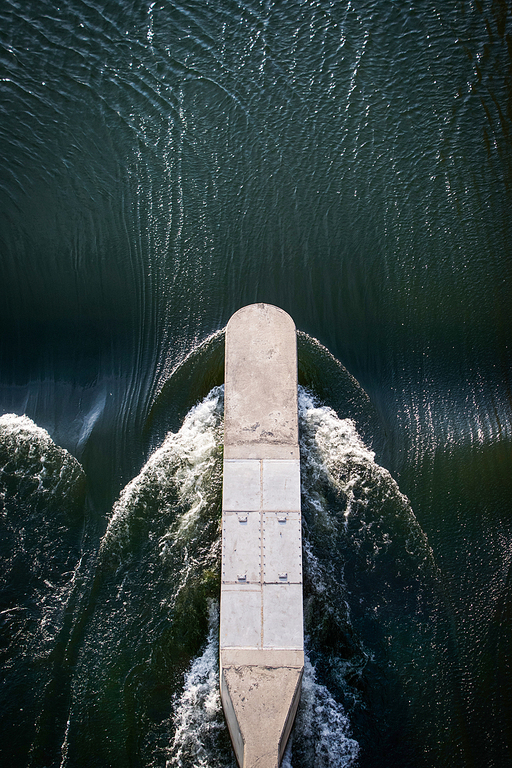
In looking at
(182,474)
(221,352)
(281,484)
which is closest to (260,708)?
(281,484)

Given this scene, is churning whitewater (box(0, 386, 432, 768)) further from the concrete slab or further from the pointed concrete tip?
the concrete slab

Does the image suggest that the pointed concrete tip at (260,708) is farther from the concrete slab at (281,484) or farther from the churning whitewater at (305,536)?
the concrete slab at (281,484)

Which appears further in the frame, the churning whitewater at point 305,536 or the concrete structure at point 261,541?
the churning whitewater at point 305,536

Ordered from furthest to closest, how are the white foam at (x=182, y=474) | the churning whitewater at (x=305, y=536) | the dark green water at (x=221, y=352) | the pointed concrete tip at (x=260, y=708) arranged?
the white foam at (x=182, y=474) → the dark green water at (x=221, y=352) → the churning whitewater at (x=305, y=536) → the pointed concrete tip at (x=260, y=708)

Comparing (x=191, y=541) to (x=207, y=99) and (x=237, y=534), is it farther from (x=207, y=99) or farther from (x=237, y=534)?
(x=207, y=99)

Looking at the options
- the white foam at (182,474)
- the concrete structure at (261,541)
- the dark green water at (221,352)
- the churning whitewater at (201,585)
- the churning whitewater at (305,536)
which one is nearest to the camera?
the concrete structure at (261,541)

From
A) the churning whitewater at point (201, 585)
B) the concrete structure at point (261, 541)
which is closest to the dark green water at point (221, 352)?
the churning whitewater at point (201, 585)

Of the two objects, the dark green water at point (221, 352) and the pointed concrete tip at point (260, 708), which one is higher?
the dark green water at point (221, 352)

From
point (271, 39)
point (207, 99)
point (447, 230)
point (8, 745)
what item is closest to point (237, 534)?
point (8, 745)
